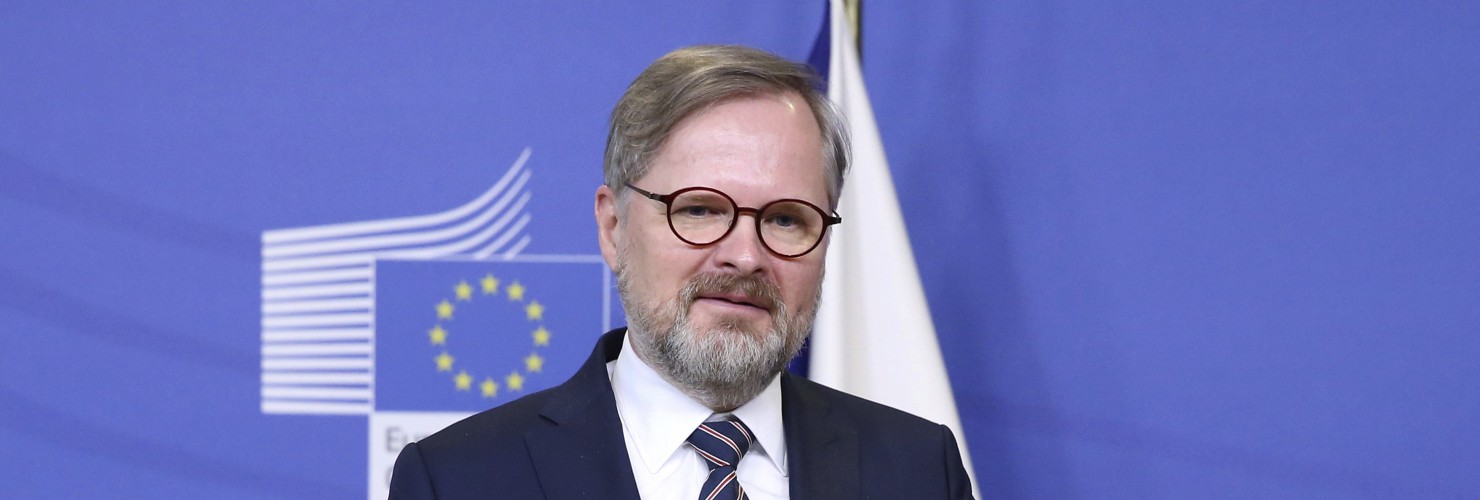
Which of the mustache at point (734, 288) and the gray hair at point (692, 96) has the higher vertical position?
the gray hair at point (692, 96)

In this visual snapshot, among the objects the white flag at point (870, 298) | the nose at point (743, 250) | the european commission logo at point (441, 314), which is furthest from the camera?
the european commission logo at point (441, 314)

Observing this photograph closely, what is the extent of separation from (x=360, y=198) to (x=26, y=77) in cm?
63

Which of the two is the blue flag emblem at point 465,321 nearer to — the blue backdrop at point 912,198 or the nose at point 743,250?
the blue backdrop at point 912,198

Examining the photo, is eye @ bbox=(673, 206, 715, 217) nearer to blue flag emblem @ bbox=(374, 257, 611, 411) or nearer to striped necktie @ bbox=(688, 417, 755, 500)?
striped necktie @ bbox=(688, 417, 755, 500)

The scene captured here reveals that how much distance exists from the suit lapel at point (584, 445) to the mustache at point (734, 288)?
152mm

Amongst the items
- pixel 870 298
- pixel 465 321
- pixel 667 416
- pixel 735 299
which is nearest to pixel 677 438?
pixel 667 416

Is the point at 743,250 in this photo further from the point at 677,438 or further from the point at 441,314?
the point at 441,314

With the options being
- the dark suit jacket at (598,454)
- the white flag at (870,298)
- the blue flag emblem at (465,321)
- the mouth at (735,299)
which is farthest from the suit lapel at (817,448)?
the blue flag emblem at (465,321)

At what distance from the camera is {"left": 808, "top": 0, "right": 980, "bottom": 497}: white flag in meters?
1.96

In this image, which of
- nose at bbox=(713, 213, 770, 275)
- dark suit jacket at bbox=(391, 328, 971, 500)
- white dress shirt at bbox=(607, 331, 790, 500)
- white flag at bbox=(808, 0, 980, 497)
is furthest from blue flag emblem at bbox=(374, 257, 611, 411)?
nose at bbox=(713, 213, 770, 275)

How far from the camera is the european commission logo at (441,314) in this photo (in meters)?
2.07

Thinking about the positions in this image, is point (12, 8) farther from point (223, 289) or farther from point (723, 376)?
point (723, 376)

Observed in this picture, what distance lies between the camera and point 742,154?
1.17 meters

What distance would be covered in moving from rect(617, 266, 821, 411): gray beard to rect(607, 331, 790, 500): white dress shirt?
0.02m
